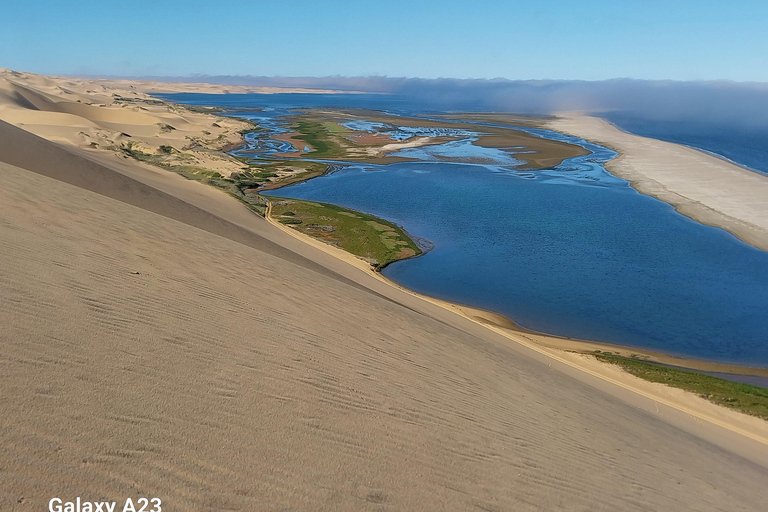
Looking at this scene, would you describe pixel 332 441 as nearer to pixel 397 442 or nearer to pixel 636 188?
pixel 397 442

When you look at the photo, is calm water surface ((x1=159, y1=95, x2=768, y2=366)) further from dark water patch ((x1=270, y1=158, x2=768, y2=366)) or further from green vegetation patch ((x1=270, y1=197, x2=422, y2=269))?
green vegetation patch ((x1=270, y1=197, x2=422, y2=269))

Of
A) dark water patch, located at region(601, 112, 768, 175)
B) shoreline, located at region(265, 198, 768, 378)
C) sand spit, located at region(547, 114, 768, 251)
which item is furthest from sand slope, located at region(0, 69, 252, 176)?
dark water patch, located at region(601, 112, 768, 175)

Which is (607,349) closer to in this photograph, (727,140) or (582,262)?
(582,262)

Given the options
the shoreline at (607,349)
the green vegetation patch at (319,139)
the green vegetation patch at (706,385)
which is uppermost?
the green vegetation patch at (319,139)

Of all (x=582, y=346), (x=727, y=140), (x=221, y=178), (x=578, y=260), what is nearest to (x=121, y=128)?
(x=221, y=178)

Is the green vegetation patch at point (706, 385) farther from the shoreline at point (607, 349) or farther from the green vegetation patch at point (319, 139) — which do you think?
the green vegetation patch at point (319, 139)

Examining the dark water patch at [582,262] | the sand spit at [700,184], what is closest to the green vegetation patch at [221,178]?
the dark water patch at [582,262]
